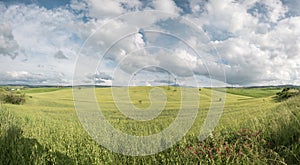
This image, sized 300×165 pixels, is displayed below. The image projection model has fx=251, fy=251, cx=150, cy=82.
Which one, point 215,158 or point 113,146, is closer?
point 215,158

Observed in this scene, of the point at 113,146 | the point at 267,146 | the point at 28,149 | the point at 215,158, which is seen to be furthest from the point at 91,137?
the point at 267,146

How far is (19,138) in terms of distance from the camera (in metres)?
9.17

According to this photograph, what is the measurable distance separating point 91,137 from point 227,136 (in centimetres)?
488

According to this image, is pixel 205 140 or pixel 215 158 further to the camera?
pixel 205 140

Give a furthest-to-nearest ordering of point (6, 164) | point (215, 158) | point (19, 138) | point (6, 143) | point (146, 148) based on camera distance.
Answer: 1. point (19, 138)
2. point (6, 143)
3. point (146, 148)
4. point (6, 164)
5. point (215, 158)

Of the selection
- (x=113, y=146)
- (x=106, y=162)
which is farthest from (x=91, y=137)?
(x=106, y=162)

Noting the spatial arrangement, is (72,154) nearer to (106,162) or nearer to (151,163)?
(106,162)

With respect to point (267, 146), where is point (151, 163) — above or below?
below

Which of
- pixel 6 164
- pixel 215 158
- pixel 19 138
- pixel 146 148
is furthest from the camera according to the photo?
pixel 19 138

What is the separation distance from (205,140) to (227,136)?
2.49 feet

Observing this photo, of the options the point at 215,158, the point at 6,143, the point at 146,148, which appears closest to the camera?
the point at 215,158

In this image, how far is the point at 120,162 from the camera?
Result: 7.24 m

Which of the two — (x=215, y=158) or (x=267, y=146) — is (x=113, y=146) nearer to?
(x=215, y=158)

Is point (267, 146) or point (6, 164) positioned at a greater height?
point (267, 146)
